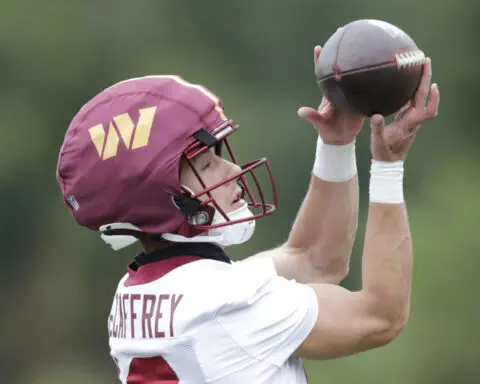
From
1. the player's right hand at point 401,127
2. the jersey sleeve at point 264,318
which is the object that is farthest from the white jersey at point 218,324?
the player's right hand at point 401,127

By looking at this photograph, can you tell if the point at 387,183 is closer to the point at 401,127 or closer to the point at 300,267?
the point at 401,127

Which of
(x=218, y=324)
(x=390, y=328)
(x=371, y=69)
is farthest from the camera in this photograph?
(x=371, y=69)

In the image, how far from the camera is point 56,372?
A: 940cm

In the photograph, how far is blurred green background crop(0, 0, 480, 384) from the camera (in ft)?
30.8

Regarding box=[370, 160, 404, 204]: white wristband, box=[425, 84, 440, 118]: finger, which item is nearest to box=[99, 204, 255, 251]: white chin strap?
box=[370, 160, 404, 204]: white wristband

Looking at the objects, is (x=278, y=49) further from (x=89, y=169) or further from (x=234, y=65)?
(x=89, y=169)

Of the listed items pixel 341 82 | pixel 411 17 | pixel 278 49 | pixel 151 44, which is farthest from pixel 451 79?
pixel 341 82

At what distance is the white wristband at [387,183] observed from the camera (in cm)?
297

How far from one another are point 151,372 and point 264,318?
13.0 inches

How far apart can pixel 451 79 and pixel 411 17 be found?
29.6 inches

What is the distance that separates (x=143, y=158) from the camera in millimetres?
2871

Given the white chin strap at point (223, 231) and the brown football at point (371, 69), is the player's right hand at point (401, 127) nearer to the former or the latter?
the brown football at point (371, 69)

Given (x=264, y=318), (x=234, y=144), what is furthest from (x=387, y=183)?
(x=234, y=144)

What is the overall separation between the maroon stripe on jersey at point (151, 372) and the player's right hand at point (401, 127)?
0.77m
